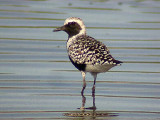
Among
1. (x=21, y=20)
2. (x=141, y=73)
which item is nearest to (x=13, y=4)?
(x=21, y=20)

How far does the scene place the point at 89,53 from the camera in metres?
12.3

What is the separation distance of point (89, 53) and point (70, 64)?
8.63 ft

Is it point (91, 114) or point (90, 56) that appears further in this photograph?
point (90, 56)

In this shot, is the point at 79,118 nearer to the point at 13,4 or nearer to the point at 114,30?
the point at 114,30

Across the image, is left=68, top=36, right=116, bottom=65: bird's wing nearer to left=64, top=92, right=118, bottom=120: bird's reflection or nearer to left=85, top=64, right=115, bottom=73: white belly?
left=85, top=64, right=115, bottom=73: white belly

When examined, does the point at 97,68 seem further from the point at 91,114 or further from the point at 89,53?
the point at 91,114

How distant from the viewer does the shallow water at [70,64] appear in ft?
36.3

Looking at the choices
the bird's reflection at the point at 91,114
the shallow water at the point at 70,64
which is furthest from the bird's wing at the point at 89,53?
the bird's reflection at the point at 91,114

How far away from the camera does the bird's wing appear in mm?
12125

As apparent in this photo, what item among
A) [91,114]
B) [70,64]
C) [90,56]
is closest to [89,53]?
[90,56]

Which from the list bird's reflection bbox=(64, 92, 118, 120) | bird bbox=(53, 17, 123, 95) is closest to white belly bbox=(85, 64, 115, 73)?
bird bbox=(53, 17, 123, 95)

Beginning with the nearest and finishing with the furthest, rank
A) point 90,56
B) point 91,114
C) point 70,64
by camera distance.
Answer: point 91,114, point 90,56, point 70,64

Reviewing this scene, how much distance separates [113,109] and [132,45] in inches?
243

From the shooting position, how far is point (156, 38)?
706 inches
